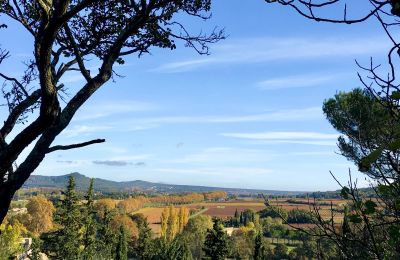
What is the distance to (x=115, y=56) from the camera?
4.12 m

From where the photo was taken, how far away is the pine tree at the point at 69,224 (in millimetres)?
34781

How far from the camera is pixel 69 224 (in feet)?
116

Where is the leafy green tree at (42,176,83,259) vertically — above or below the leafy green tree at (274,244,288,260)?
above

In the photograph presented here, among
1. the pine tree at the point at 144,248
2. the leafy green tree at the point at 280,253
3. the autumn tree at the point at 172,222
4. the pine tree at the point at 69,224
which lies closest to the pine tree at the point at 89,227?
the pine tree at the point at 69,224

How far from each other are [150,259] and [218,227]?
18018mm

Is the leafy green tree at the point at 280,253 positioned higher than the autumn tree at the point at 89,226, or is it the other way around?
the autumn tree at the point at 89,226

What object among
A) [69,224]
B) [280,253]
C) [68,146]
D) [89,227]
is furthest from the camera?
[280,253]

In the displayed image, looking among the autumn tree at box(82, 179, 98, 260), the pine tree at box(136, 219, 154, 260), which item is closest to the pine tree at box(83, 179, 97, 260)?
the autumn tree at box(82, 179, 98, 260)

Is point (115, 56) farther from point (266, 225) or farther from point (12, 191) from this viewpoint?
point (266, 225)

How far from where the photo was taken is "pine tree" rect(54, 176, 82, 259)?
34.8 meters

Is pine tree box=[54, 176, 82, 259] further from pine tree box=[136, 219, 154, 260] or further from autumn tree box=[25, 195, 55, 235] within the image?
autumn tree box=[25, 195, 55, 235]

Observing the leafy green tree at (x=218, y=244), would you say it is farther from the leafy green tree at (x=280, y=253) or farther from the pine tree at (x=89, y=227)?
the leafy green tree at (x=280, y=253)

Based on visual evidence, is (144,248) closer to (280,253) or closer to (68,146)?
(280,253)

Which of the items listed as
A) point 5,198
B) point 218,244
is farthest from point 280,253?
point 5,198
